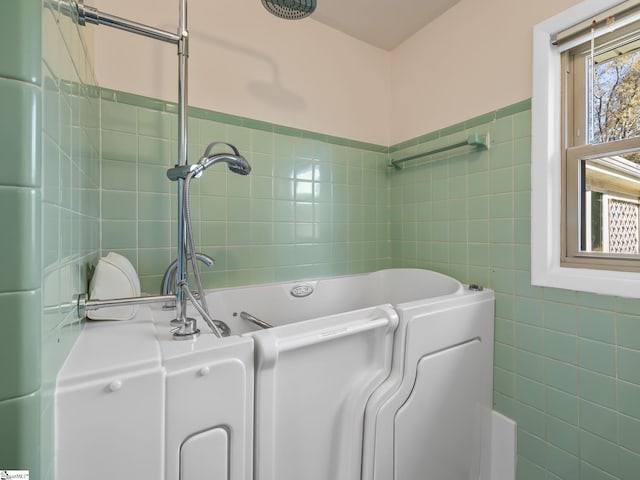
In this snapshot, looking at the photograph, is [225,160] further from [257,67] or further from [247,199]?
[257,67]

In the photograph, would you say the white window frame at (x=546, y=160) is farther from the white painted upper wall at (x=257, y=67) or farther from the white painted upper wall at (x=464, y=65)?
the white painted upper wall at (x=257, y=67)

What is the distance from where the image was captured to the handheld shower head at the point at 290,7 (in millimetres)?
1194

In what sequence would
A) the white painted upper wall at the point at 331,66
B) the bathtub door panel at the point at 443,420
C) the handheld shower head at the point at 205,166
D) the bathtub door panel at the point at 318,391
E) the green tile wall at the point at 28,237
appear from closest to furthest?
the green tile wall at the point at 28,237 < the bathtub door panel at the point at 318,391 < the handheld shower head at the point at 205,166 < the bathtub door panel at the point at 443,420 < the white painted upper wall at the point at 331,66

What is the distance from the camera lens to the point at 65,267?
0.62 metres

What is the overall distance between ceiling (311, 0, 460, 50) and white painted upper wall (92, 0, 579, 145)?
0.05 m

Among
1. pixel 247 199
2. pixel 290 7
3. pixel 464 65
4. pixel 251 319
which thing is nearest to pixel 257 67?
pixel 290 7

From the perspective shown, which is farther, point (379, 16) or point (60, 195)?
point (379, 16)

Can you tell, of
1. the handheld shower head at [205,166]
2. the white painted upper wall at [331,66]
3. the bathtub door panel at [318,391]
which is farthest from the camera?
the white painted upper wall at [331,66]

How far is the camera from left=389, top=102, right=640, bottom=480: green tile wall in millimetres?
1070

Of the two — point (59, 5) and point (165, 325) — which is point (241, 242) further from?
point (59, 5)

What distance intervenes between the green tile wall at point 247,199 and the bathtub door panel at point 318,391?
755mm

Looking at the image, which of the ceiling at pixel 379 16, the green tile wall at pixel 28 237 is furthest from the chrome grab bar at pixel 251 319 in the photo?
the ceiling at pixel 379 16

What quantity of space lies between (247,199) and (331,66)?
3.38ft

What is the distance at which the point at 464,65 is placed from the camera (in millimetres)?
1596
